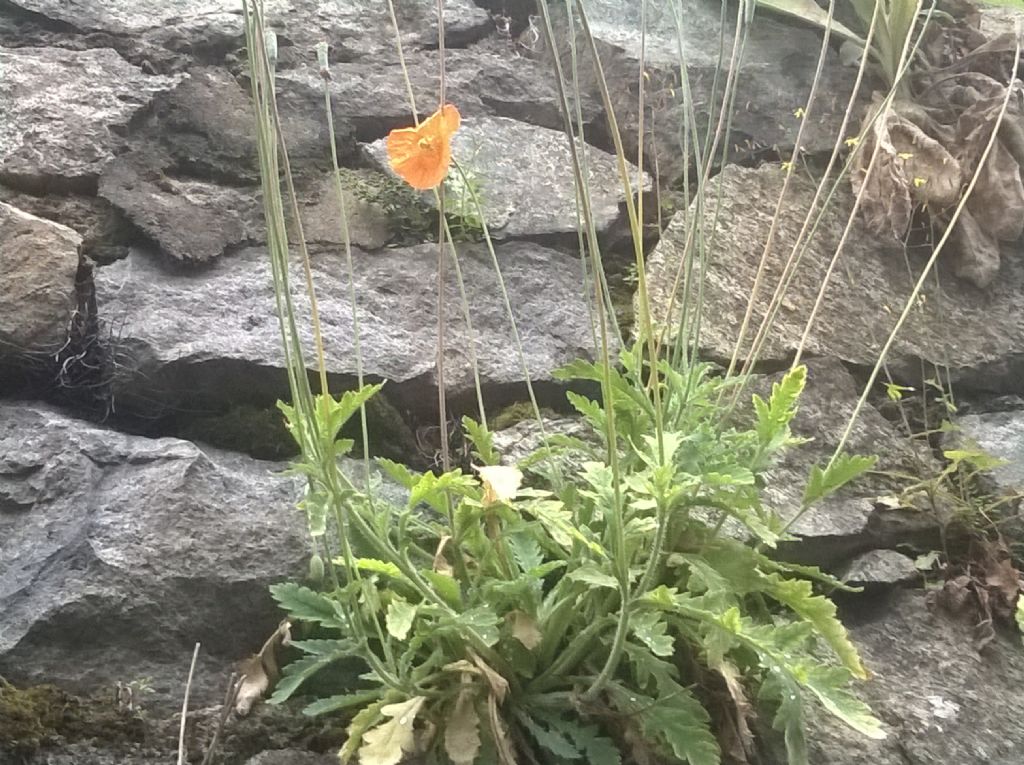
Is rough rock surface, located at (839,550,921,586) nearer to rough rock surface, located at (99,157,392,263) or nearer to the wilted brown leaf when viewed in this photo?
the wilted brown leaf

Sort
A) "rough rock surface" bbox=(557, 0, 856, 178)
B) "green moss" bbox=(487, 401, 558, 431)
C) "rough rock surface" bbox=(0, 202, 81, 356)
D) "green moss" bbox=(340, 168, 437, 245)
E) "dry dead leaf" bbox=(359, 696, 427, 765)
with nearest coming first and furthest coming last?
1. "dry dead leaf" bbox=(359, 696, 427, 765)
2. "rough rock surface" bbox=(0, 202, 81, 356)
3. "green moss" bbox=(487, 401, 558, 431)
4. "green moss" bbox=(340, 168, 437, 245)
5. "rough rock surface" bbox=(557, 0, 856, 178)

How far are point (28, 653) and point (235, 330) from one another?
1.58 ft

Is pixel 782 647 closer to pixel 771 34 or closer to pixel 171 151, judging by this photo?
pixel 171 151

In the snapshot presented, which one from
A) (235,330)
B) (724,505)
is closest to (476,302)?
(235,330)

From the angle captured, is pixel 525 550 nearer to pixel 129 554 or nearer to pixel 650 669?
pixel 650 669

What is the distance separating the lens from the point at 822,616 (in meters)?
0.98

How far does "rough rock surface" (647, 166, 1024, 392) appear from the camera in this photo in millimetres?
1565

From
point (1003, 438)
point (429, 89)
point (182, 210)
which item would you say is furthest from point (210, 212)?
point (1003, 438)

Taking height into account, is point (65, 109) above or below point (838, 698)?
above

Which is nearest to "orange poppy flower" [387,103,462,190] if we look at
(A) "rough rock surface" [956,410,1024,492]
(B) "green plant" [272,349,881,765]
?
(B) "green plant" [272,349,881,765]

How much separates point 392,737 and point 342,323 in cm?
66

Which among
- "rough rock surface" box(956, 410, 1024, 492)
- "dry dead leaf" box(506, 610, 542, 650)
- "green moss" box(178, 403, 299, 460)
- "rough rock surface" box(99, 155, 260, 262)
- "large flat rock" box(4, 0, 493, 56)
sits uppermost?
"large flat rock" box(4, 0, 493, 56)

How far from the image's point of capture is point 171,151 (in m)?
1.51

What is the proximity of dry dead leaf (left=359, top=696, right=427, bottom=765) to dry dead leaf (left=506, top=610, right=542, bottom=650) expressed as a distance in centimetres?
12
